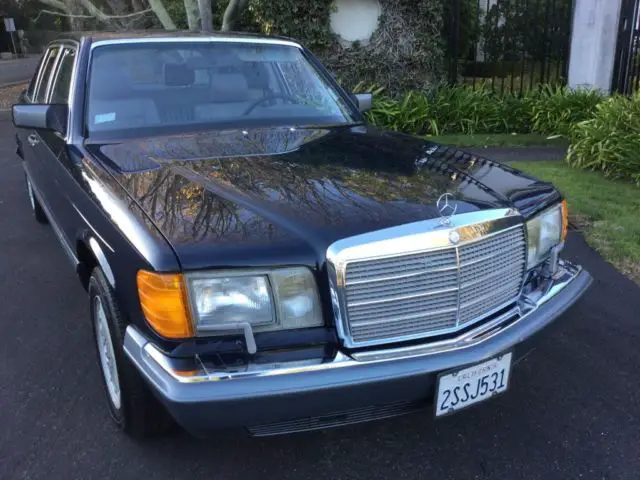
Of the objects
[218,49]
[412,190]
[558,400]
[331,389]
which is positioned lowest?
[558,400]

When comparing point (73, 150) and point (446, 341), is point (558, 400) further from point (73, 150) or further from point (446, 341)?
point (73, 150)

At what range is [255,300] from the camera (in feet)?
6.95

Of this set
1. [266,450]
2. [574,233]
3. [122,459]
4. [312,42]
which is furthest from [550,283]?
[312,42]

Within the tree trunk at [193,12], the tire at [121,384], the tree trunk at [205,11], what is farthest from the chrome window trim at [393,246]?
the tree trunk at [193,12]

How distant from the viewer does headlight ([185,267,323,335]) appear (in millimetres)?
2068

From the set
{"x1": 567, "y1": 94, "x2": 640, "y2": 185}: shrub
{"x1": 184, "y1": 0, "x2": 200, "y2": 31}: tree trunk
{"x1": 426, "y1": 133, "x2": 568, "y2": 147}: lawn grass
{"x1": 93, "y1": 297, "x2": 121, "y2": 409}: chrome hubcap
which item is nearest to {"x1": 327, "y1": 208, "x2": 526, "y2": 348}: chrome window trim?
{"x1": 93, "y1": 297, "x2": 121, "y2": 409}: chrome hubcap

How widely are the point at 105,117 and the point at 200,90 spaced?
559 mm

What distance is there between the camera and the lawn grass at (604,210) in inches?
186

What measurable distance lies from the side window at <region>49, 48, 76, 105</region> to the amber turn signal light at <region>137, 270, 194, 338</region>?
6.00 ft

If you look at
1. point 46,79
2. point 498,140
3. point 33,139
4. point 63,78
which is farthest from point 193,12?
point 63,78

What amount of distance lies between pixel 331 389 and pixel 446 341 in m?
0.52

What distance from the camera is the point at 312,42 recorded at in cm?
1006

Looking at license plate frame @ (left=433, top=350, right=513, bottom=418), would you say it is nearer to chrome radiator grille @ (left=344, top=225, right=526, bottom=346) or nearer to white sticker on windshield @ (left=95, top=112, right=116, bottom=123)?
chrome radiator grille @ (left=344, top=225, right=526, bottom=346)

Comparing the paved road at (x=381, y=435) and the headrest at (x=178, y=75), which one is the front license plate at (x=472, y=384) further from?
the headrest at (x=178, y=75)
